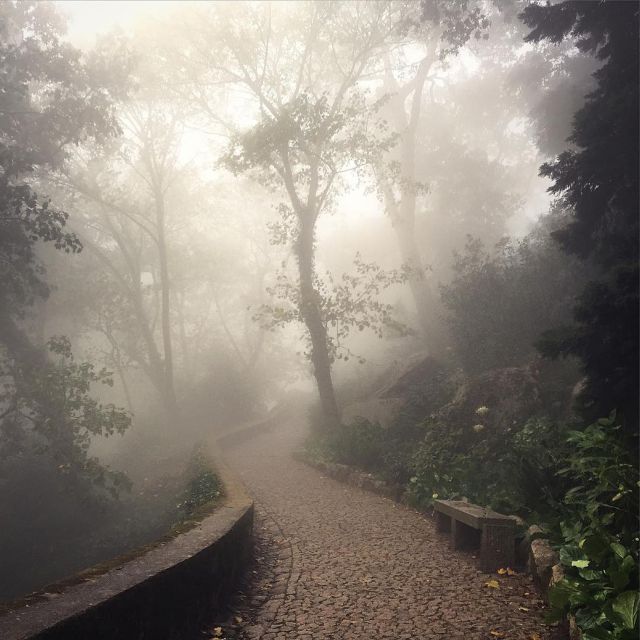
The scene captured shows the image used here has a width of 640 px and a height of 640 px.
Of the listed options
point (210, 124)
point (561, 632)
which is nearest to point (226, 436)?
point (210, 124)

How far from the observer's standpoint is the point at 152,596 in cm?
341

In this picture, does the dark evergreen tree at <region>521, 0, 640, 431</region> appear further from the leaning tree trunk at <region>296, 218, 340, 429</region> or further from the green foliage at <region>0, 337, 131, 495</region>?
the green foliage at <region>0, 337, 131, 495</region>

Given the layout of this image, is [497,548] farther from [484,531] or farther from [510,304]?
[510,304]

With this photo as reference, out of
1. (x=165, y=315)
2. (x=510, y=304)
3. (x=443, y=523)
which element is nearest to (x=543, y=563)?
(x=443, y=523)

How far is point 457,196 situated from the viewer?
26.5m

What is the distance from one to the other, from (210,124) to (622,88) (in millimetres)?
15181

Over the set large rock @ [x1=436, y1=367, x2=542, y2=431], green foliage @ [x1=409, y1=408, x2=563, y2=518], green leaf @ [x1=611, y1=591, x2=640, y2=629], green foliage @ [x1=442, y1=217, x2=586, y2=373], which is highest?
green foliage @ [x1=442, y1=217, x2=586, y2=373]

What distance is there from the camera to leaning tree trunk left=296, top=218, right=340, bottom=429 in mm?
13688

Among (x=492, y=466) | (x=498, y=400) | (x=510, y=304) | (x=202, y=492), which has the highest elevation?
(x=510, y=304)

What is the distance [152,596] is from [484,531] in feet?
11.2

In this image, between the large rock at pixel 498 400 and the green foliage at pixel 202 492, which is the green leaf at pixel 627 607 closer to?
the green foliage at pixel 202 492

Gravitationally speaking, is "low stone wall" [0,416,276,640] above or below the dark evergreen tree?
below

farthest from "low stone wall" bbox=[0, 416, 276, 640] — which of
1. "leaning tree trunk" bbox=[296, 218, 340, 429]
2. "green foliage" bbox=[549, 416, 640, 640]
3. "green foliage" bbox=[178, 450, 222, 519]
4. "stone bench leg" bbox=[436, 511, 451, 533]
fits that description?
"leaning tree trunk" bbox=[296, 218, 340, 429]

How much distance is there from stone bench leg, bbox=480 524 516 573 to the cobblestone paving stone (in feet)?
0.48
